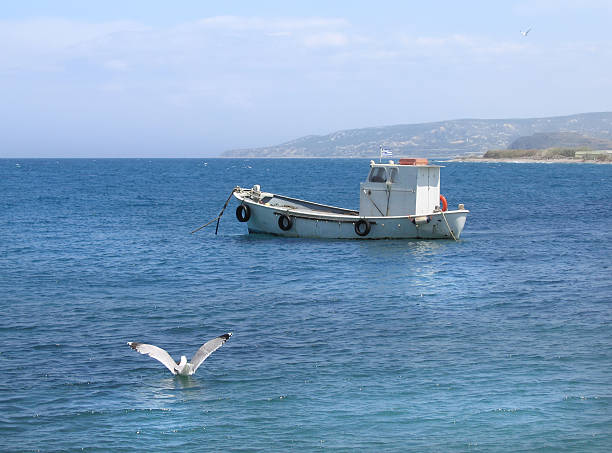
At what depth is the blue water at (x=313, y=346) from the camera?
14.4 metres

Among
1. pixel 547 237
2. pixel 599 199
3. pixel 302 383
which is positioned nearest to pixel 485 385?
pixel 302 383

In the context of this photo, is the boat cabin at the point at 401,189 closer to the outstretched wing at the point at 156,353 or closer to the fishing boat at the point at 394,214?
the fishing boat at the point at 394,214

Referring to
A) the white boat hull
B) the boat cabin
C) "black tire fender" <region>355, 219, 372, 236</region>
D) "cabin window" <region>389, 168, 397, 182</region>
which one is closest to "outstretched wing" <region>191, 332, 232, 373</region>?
the white boat hull

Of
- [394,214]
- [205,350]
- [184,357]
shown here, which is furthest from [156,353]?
[394,214]

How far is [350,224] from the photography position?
40000 millimetres

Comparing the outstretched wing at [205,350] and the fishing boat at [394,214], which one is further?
the fishing boat at [394,214]

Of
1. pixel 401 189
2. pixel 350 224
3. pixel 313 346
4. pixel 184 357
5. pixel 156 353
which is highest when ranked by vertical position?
pixel 401 189

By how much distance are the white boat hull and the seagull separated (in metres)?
22.9

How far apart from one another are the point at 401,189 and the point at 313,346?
817 inches

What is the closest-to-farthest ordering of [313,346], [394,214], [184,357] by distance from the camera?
[184,357], [313,346], [394,214]

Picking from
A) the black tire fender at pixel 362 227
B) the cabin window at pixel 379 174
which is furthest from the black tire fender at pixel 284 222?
the cabin window at pixel 379 174

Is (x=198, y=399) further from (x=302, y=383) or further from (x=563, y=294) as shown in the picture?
(x=563, y=294)

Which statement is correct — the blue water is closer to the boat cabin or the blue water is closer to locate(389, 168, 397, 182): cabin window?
the boat cabin

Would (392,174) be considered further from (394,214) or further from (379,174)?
(394,214)
